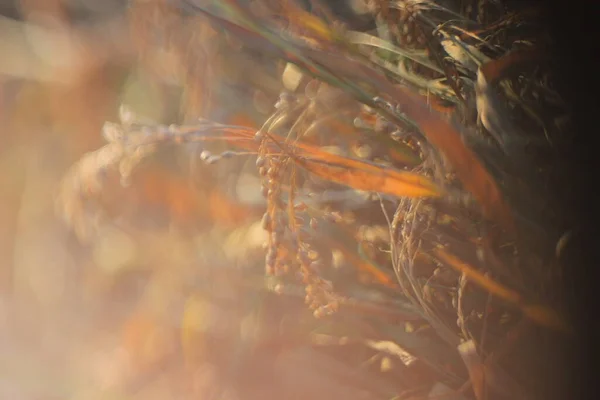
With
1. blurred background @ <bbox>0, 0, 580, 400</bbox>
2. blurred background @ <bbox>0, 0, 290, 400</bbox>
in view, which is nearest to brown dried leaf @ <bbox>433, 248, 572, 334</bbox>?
blurred background @ <bbox>0, 0, 580, 400</bbox>

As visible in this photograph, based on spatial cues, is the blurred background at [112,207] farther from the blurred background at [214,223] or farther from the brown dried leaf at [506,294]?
the brown dried leaf at [506,294]

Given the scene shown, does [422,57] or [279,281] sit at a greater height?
[422,57]

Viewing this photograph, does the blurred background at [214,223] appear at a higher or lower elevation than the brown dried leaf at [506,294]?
higher

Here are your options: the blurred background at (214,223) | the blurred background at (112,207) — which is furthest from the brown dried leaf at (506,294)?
the blurred background at (112,207)

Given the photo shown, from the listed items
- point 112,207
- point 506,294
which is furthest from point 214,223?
point 506,294

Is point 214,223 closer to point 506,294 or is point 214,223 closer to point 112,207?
point 112,207

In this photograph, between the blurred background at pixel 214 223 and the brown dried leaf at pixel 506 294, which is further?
the brown dried leaf at pixel 506 294

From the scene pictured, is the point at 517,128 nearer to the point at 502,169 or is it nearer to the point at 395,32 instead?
the point at 502,169

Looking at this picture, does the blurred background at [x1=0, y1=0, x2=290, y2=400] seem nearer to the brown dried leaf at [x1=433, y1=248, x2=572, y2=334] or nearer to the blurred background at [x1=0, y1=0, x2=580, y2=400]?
the blurred background at [x1=0, y1=0, x2=580, y2=400]

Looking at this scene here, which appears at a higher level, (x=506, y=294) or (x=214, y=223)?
(x=214, y=223)

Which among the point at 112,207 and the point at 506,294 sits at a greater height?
the point at 112,207

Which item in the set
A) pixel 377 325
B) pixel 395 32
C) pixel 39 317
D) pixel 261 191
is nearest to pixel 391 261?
pixel 377 325
